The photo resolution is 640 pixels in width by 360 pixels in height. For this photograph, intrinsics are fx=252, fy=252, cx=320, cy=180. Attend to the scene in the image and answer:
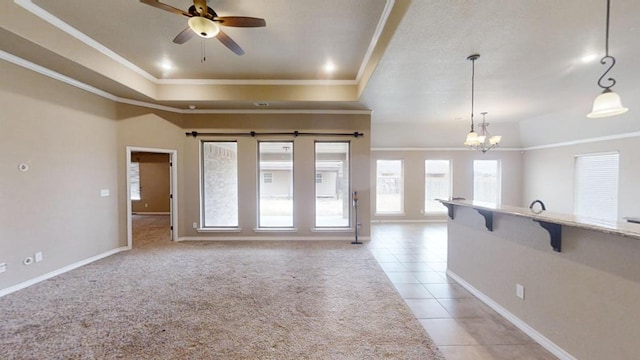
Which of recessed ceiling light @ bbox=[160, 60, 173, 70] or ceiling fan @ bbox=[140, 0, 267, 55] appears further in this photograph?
recessed ceiling light @ bbox=[160, 60, 173, 70]

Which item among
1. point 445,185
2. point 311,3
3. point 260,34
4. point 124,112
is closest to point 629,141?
point 445,185

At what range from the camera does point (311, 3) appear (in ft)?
8.75

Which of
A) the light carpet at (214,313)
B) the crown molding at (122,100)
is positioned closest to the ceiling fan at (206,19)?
the crown molding at (122,100)

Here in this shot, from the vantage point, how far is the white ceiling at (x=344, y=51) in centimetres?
251

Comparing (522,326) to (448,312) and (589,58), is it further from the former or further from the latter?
(589,58)

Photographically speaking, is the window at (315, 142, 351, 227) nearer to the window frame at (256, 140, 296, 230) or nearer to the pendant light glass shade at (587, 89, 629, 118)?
the window frame at (256, 140, 296, 230)

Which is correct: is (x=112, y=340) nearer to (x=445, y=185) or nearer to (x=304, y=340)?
(x=304, y=340)

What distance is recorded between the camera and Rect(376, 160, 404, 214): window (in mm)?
8039

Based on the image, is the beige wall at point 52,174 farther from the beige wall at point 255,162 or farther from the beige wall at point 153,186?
the beige wall at point 153,186

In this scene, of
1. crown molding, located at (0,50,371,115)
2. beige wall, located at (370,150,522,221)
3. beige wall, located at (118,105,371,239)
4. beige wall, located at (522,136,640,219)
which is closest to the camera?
crown molding, located at (0,50,371,115)

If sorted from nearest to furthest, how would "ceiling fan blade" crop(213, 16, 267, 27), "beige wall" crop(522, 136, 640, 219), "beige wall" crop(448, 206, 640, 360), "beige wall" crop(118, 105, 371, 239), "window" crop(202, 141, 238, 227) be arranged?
"beige wall" crop(448, 206, 640, 360)
"ceiling fan blade" crop(213, 16, 267, 27)
"beige wall" crop(522, 136, 640, 219)
"beige wall" crop(118, 105, 371, 239)
"window" crop(202, 141, 238, 227)

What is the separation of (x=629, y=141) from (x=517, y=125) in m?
2.43

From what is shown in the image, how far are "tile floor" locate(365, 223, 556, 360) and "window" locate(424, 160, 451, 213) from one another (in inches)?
128

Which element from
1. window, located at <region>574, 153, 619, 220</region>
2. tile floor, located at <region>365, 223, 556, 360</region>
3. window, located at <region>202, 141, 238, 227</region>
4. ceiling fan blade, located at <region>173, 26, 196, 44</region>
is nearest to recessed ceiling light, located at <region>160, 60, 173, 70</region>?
ceiling fan blade, located at <region>173, 26, 196, 44</region>
